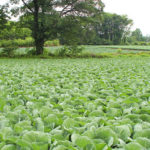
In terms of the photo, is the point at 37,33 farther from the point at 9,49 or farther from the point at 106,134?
the point at 106,134

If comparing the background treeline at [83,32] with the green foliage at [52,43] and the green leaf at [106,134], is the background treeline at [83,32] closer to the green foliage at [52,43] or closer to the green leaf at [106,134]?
the green foliage at [52,43]

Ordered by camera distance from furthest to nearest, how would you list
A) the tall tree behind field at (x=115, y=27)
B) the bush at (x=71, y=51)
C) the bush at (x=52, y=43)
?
1. the tall tree behind field at (x=115, y=27)
2. the bush at (x=52, y=43)
3. the bush at (x=71, y=51)

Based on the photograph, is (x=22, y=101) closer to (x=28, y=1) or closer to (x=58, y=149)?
(x=58, y=149)

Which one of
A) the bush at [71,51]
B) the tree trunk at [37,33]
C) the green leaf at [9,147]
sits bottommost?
the green leaf at [9,147]

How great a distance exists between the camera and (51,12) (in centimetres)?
1827

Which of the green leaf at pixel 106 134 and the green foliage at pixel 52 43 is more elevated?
the green foliage at pixel 52 43

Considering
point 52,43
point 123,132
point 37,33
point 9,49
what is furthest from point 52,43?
point 123,132

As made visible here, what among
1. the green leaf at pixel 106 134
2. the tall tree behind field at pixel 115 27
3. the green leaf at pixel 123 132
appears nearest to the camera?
the green leaf at pixel 106 134

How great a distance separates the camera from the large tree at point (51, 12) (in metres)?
18.8

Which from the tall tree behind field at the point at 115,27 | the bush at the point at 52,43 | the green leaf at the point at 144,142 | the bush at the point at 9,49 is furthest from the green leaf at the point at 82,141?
the tall tree behind field at the point at 115,27

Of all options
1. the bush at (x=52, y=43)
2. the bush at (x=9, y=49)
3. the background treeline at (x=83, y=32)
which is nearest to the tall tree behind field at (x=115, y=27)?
the background treeline at (x=83, y=32)

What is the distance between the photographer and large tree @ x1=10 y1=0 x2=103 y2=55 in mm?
18750

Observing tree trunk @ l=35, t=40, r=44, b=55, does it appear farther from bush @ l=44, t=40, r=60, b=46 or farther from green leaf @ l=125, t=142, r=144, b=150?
green leaf @ l=125, t=142, r=144, b=150

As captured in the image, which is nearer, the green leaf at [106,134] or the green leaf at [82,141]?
the green leaf at [82,141]
